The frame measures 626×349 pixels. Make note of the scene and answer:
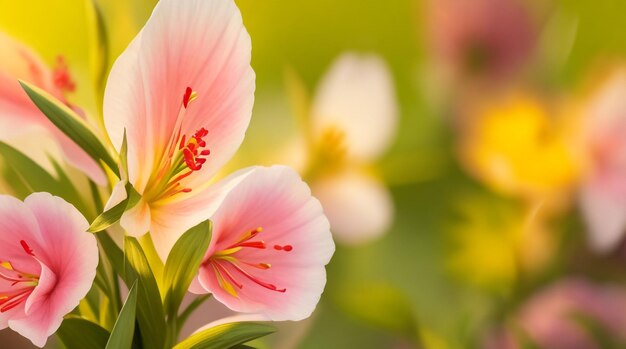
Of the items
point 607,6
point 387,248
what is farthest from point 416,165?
point 607,6

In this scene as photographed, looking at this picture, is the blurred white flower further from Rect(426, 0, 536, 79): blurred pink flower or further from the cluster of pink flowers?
the cluster of pink flowers

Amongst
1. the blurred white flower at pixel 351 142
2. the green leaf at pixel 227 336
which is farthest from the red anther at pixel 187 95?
the blurred white flower at pixel 351 142

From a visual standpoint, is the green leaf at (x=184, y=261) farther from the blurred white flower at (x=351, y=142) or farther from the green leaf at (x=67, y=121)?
the blurred white flower at (x=351, y=142)

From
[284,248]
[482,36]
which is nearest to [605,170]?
[482,36]

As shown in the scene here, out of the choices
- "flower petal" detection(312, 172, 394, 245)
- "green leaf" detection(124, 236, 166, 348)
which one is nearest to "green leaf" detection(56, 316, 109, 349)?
"green leaf" detection(124, 236, 166, 348)

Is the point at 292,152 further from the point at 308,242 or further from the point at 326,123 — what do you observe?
the point at 308,242

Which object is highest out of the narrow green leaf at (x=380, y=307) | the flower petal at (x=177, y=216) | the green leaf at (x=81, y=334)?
the flower petal at (x=177, y=216)
